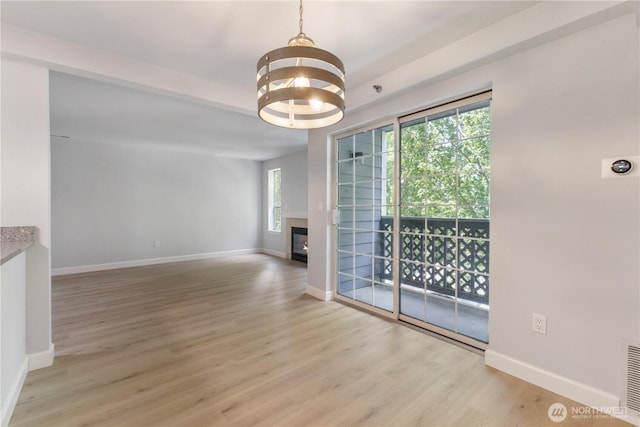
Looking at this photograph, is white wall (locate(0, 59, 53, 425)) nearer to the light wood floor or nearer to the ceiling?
the light wood floor

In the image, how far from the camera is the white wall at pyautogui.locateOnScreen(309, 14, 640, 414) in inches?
65.5

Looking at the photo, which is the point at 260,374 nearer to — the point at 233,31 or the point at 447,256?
the point at 447,256

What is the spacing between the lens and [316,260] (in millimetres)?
3908

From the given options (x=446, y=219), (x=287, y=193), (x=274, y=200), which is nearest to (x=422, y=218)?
(x=446, y=219)

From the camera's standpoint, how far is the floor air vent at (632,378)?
5.15 feet

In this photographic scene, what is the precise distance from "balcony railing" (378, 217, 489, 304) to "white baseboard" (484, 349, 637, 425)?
0.48m

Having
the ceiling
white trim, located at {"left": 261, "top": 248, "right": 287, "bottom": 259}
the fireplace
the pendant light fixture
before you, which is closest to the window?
white trim, located at {"left": 261, "top": 248, "right": 287, "bottom": 259}

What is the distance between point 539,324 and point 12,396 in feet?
11.0

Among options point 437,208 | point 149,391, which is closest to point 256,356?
point 149,391

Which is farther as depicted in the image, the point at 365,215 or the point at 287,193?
the point at 287,193

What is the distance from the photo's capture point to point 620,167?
166 centimetres

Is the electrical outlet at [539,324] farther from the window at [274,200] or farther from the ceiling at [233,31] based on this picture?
the window at [274,200]

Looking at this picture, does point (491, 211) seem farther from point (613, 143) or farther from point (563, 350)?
point (563, 350)

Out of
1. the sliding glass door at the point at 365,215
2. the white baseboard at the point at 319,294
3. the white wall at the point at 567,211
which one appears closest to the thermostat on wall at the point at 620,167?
the white wall at the point at 567,211
